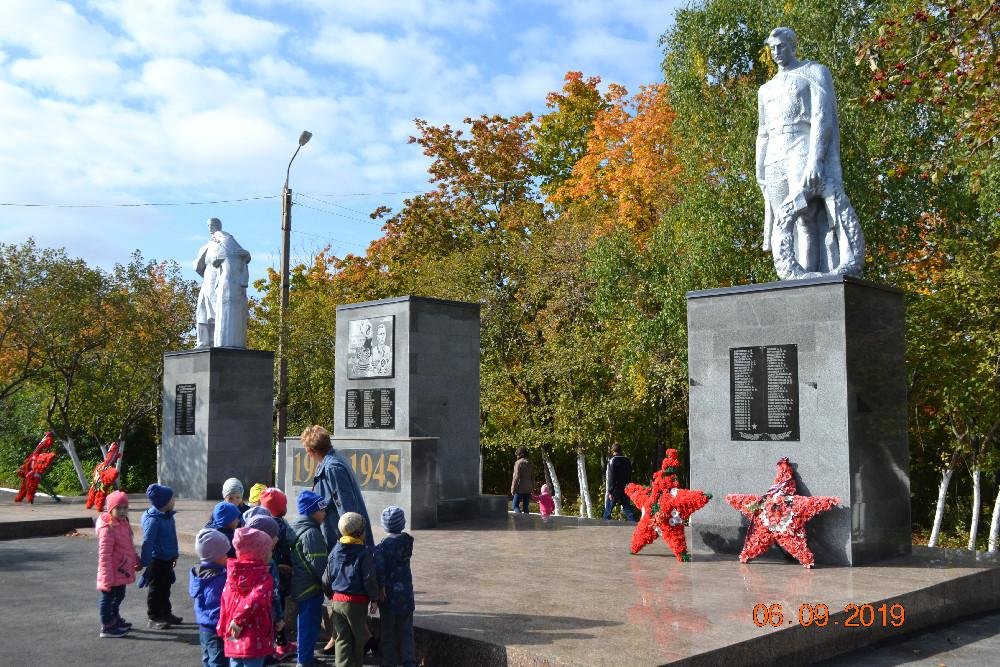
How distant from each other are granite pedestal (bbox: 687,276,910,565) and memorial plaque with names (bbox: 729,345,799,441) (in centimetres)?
1

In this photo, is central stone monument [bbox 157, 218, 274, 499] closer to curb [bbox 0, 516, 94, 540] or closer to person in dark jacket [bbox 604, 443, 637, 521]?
curb [bbox 0, 516, 94, 540]

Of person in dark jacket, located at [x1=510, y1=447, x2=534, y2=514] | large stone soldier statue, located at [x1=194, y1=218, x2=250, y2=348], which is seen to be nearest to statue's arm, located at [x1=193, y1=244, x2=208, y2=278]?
large stone soldier statue, located at [x1=194, y1=218, x2=250, y2=348]

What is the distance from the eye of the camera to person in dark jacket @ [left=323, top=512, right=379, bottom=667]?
5.88 m

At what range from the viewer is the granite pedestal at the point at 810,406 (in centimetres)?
928

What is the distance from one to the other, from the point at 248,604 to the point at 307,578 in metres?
0.95

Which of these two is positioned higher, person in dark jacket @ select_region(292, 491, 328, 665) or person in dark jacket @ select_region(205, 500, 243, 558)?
person in dark jacket @ select_region(205, 500, 243, 558)

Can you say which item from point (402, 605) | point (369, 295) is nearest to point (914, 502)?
point (369, 295)

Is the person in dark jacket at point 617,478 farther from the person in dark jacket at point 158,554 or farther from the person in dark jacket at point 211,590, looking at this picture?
the person in dark jacket at point 211,590

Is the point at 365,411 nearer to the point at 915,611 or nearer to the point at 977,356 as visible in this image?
the point at 915,611

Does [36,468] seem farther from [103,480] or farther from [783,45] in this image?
[783,45]

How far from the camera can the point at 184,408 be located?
19297mm

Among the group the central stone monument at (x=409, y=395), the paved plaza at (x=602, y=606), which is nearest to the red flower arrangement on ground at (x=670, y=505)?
the paved plaza at (x=602, y=606)

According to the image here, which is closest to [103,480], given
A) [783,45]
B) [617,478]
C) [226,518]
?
[617,478]

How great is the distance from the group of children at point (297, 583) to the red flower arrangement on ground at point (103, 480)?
26.3ft
